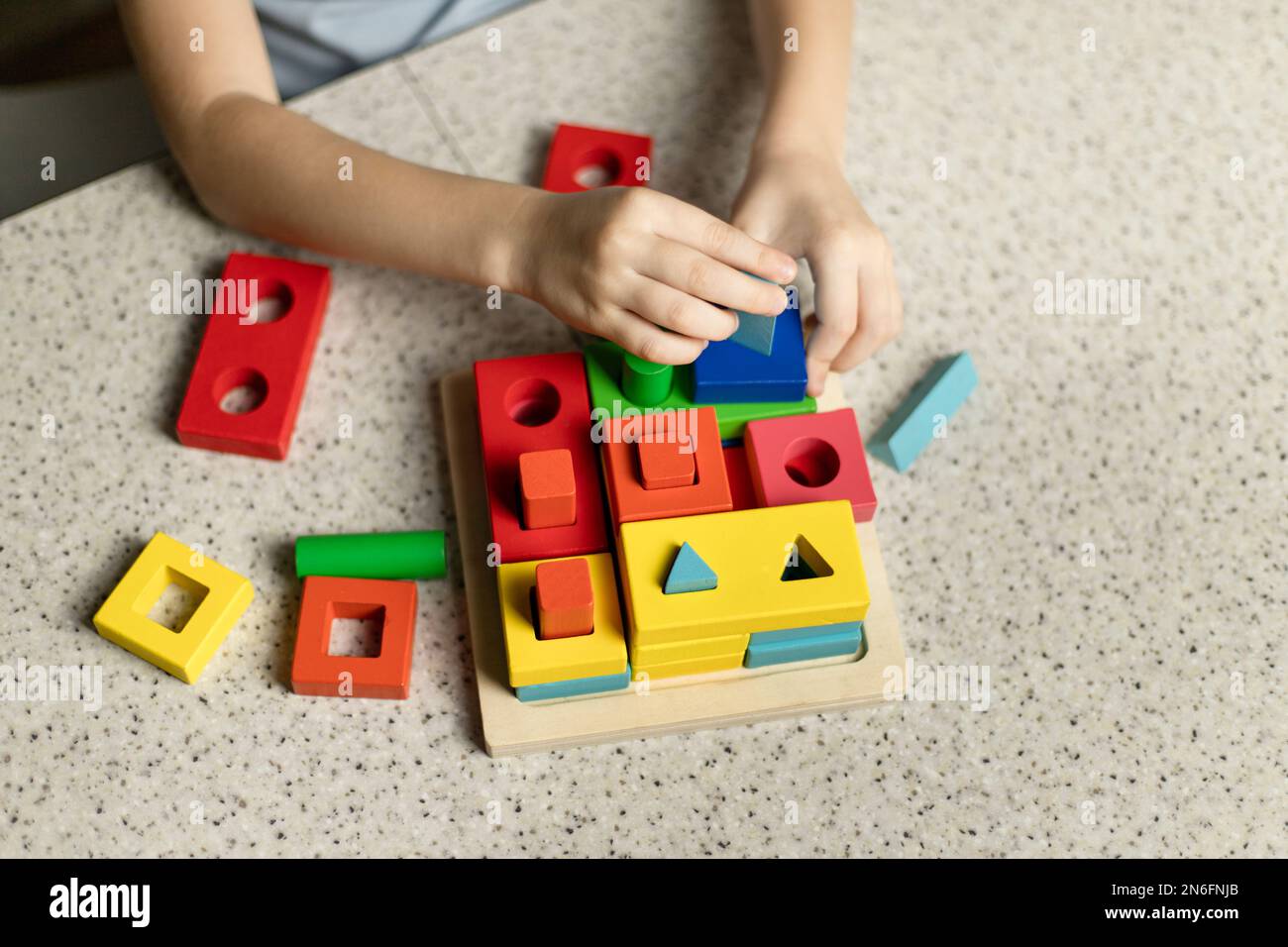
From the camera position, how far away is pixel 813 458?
755mm

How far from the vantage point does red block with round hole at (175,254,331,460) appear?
746 mm

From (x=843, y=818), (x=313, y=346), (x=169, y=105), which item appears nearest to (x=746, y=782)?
(x=843, y=818)

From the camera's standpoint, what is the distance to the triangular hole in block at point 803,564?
2.19 feet

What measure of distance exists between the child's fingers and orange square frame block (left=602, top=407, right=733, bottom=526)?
0.17 feet

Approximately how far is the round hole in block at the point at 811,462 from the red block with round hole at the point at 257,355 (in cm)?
34

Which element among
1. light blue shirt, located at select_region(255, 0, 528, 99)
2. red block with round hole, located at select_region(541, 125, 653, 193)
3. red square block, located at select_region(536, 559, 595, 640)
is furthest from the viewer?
light blue shirt, located at select_region(255, 0, 528, 99)

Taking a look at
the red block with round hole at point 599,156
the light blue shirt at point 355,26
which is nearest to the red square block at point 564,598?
the red block with round hole at point 599,156

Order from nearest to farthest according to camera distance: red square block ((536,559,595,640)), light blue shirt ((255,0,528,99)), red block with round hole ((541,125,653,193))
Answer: red square block ((536,559,595,640)), red block with round hole ((541,125,653,193)), light blue shirt ((255,0,528,99))

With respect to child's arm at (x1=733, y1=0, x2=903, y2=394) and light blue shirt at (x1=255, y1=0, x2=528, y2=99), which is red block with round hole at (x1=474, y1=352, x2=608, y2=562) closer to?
child's arm at (x1=733, y1=0, x2=903, y2=394)

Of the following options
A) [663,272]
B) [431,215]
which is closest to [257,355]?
[431,215]

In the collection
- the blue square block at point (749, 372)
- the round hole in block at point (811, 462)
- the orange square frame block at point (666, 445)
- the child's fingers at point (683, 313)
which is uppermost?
the child's fingers at point (683, 313)

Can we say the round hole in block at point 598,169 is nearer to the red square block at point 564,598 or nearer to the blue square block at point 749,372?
the blue square block at point 749,372

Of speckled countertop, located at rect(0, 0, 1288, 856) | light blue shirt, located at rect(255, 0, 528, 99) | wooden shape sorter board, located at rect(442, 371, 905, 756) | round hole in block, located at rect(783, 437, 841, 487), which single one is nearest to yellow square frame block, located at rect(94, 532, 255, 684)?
speckled countertop, located at rect(0, 0, 1288, 856)

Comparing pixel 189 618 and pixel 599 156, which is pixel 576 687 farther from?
pixel 599 156
